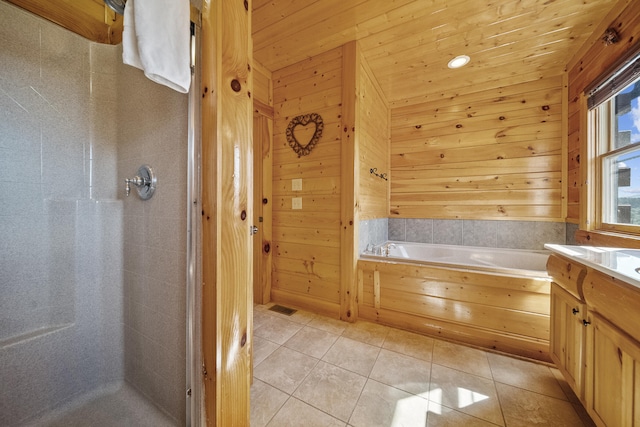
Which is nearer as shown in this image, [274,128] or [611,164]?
[611,164]

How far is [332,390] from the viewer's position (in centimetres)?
129

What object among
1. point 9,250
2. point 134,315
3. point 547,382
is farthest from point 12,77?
point 547,382

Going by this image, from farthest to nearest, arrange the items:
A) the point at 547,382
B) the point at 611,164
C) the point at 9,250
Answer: the point at 611,164 < the point at 547,382 < the point at 9,250

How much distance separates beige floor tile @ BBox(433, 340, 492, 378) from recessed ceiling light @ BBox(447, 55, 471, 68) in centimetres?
262

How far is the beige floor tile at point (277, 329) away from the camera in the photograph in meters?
1.83

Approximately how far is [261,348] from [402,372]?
1.03 m

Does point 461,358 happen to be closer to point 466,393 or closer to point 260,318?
point 466,393

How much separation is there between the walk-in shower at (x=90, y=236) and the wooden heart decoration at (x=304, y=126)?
4.55 feet

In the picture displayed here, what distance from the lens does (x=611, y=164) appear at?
1.75 metres

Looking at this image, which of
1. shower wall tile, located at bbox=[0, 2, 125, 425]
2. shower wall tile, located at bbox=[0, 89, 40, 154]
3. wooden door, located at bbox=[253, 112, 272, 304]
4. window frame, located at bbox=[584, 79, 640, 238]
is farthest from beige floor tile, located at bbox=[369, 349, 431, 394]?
shower wall tile, located at bbox=[0, 89, 40, 154]

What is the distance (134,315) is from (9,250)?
2.04 ft

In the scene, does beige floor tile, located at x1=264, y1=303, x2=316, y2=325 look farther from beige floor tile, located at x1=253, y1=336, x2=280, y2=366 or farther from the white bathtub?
the white bathtub

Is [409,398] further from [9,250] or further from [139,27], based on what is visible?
[9,250]

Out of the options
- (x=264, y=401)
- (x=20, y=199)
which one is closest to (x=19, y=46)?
(x=20, y=199)
